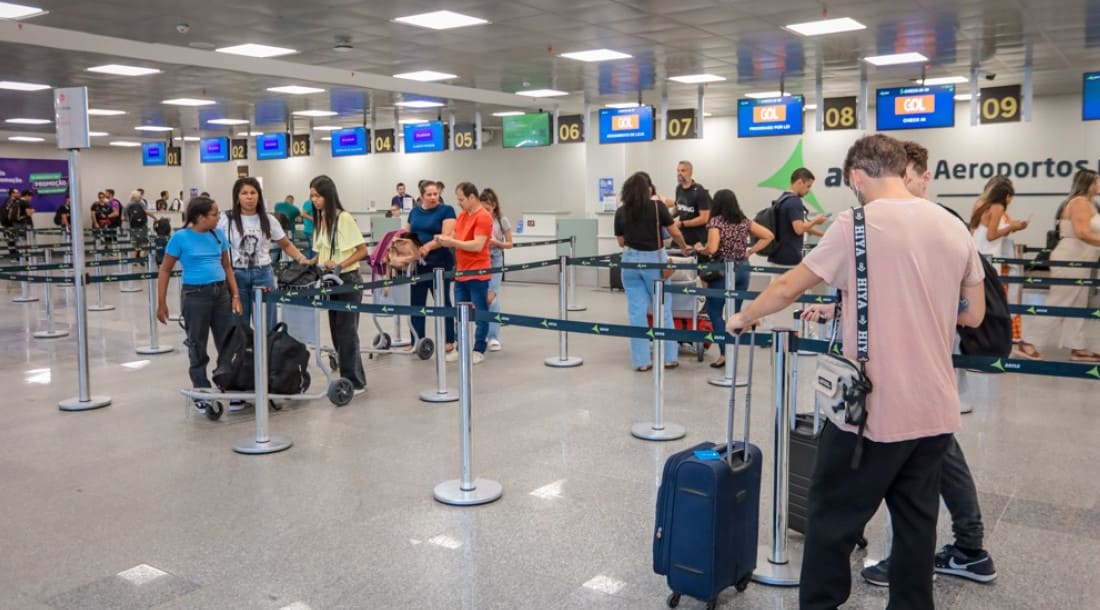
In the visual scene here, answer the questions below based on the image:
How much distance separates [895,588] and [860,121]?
11307 mm

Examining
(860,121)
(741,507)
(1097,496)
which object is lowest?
(1097,496)

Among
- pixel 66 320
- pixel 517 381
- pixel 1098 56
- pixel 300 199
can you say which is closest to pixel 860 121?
pixel 1098 56

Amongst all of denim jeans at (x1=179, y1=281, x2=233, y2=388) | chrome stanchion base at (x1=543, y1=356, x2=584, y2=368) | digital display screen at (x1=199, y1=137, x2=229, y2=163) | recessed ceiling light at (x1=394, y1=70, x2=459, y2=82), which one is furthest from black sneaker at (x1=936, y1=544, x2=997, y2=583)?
digital display screen at (x1=199, y1=137, x2=229, y2=163)

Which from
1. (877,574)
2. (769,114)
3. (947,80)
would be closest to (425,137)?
(769,114)

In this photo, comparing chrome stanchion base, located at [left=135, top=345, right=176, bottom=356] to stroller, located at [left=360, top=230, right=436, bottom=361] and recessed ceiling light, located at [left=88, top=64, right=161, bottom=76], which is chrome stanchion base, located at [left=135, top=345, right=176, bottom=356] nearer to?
stroller, located at [left=360, top=230, right=436, bottom=361]

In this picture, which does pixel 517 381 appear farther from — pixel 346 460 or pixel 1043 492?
pixel 1043 492

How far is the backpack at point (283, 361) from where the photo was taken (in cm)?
651

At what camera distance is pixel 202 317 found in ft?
21.6

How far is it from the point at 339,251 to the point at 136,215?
1892 cm

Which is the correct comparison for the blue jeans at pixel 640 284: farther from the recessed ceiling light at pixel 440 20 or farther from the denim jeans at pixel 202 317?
the denim jeans at pixel 202 317

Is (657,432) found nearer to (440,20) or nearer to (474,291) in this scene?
(474,291)

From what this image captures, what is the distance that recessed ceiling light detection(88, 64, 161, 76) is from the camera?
39.1 feet

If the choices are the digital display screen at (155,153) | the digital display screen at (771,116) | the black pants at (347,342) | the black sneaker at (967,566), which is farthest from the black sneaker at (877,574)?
the digital display screen at (155,153)

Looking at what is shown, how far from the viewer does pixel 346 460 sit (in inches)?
216
